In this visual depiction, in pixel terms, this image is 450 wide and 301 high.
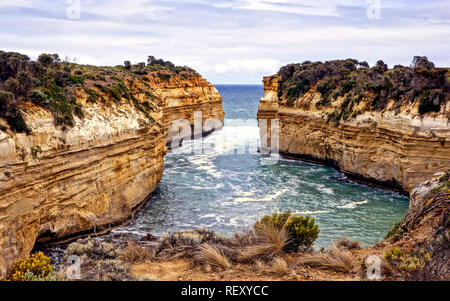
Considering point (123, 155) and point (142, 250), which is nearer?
point (142, 250)

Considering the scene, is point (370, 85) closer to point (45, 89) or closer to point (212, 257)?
point (45, 89)

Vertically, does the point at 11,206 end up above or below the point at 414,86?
below

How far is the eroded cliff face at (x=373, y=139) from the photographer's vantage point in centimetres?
2073

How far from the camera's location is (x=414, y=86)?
2292 cm

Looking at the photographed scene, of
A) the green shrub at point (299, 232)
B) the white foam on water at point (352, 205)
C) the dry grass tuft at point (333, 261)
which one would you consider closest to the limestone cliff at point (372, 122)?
the white foam on water at point (352, 205)

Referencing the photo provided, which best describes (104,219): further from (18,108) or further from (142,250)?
(142,250)

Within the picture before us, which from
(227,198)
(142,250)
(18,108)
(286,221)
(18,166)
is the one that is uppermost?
(18,108)

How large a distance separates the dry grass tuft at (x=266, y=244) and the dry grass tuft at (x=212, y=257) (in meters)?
0.40

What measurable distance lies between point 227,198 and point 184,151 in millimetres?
16622

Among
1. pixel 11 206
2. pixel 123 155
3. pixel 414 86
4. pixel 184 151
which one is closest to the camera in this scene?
pixel 11 206

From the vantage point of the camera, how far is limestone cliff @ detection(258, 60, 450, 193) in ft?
68.7

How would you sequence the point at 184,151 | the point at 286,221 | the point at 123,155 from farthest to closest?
the point at 184,151 → the point at 123,155 → the point at 286,221

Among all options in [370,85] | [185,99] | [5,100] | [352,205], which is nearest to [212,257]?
[5,100]
